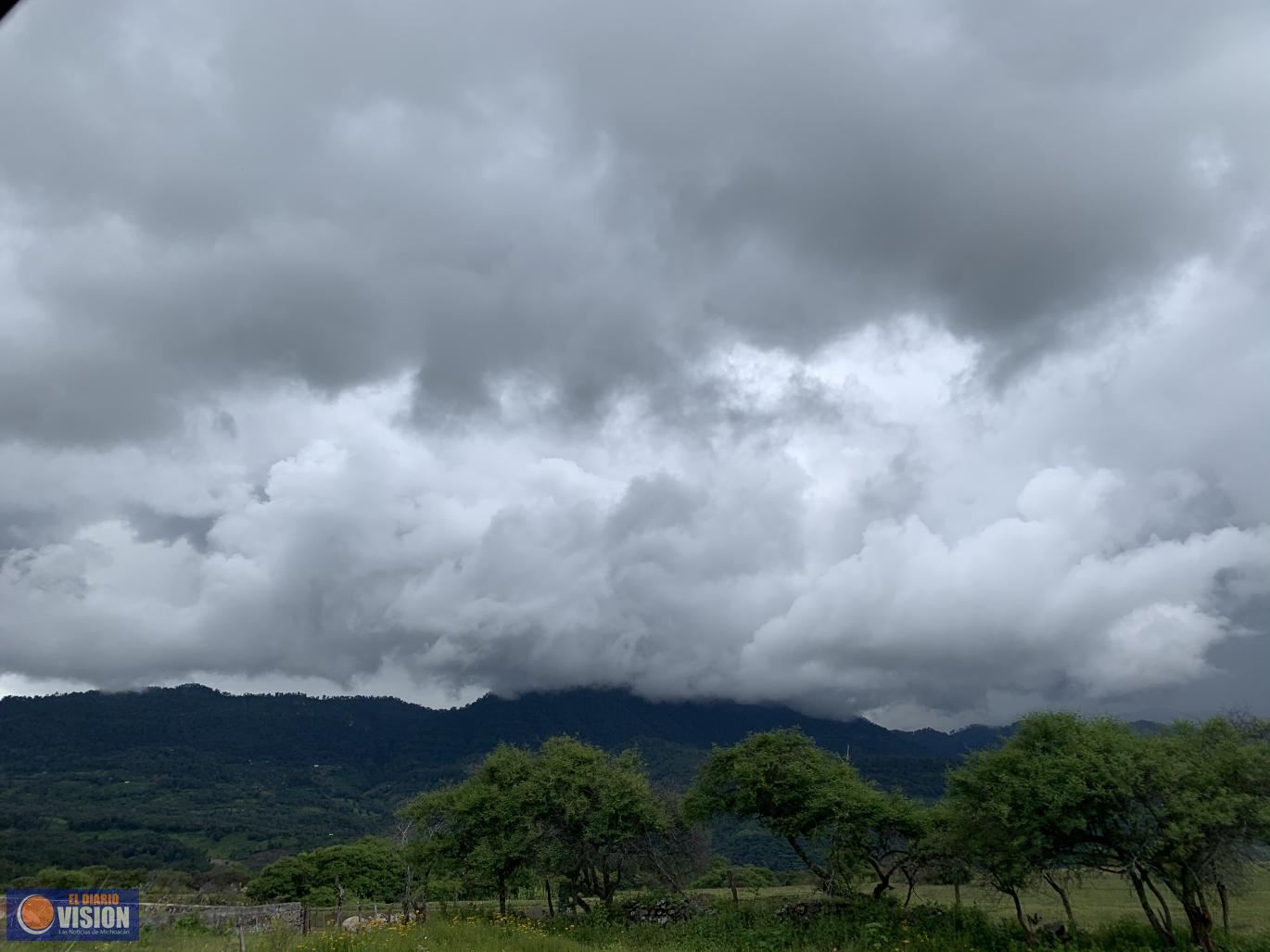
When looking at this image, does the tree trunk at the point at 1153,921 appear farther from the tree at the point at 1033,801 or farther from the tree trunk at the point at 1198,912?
the tree at the point at 1033,801

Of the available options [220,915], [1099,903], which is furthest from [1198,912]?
[220,915]

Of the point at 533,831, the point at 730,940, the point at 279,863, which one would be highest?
the point at 533,831

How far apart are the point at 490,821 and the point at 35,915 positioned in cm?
2574

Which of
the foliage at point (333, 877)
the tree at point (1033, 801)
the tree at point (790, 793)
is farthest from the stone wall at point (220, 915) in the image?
the foliage at point (333, 877)

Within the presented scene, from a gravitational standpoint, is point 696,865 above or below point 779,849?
above

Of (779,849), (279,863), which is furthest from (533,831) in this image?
(779,849)

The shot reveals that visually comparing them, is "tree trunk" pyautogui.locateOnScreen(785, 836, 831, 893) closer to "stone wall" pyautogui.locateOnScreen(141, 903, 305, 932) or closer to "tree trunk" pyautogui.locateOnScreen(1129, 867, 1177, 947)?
"tree trunk" pyautogui.locateOnScreen(1129, 867, 1177, 947)

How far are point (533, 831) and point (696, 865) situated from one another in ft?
29.0

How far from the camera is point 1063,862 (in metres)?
26.7

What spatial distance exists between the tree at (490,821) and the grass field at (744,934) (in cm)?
447

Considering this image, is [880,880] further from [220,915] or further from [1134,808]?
[220,915]

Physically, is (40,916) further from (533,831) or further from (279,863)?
(279,863)

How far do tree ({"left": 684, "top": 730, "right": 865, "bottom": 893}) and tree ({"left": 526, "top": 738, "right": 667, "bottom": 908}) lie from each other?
272 centimetres

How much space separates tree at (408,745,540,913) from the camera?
39.7 m
